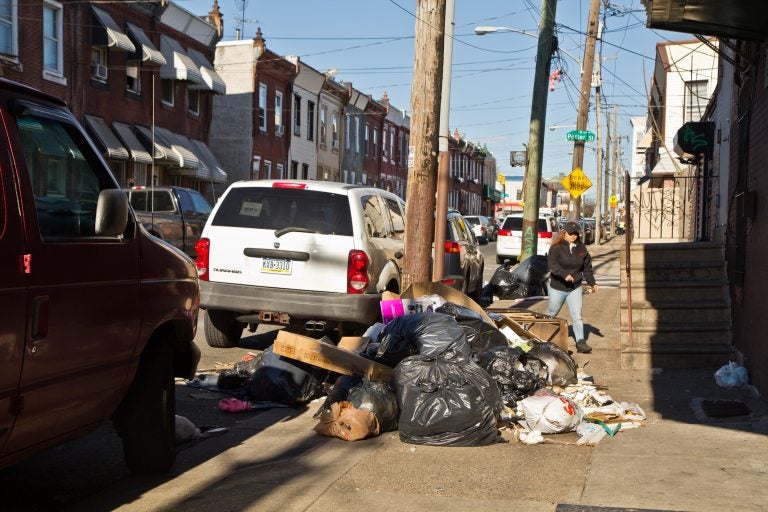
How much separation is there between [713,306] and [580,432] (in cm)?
417

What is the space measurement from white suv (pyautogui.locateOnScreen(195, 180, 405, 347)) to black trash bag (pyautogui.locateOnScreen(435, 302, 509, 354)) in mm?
871

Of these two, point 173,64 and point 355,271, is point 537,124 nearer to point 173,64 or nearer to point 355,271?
point 355,271

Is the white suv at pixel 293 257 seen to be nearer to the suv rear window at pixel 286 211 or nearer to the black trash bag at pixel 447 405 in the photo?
the suv rear window at pixel 286 211

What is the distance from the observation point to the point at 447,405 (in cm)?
661

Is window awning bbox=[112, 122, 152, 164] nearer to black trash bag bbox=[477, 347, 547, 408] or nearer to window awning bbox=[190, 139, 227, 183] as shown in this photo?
window awning bbox=[190, 139, 227, 183]

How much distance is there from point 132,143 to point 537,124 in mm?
12895

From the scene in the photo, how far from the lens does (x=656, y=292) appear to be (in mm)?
10859

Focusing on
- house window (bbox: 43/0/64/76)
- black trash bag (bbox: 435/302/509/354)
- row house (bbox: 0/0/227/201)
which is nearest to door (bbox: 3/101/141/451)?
black trash bag (bbox: 435/302/509/354)

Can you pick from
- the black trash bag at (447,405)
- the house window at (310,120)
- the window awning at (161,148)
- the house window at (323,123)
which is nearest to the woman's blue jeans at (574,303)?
the black trash bag at (447,405)

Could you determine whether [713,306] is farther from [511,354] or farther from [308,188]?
[308,188]

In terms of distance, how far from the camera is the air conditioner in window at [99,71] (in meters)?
26.8

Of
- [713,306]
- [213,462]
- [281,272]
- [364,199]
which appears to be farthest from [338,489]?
[713,306]

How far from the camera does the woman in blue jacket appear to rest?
11750 millimetres

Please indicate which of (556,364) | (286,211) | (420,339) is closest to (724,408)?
(556,364)
